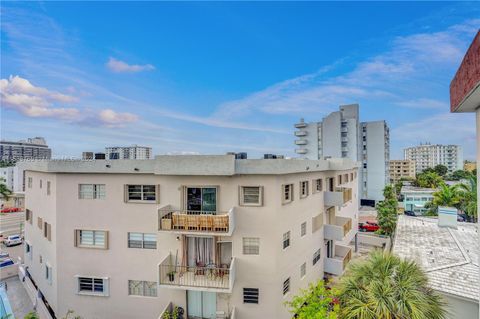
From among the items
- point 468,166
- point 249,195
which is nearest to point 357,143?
point 249,195

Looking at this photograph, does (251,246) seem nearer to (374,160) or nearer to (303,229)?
(303,229)

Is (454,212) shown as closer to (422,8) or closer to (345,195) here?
(345,195)

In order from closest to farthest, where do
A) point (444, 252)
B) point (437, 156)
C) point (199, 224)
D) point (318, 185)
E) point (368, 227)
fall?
point (199, 224), point (444, 252), point (318, 185), point (368, 227), point (437, 156)

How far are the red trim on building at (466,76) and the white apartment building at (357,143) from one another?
59.1 m

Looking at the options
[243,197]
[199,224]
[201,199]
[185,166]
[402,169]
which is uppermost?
[185,166]

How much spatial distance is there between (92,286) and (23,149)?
121841mm

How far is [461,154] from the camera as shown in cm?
14562

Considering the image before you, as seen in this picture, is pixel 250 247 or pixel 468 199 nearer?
pixel 250 247

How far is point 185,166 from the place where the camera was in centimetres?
1298

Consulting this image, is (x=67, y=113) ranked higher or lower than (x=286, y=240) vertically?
higher

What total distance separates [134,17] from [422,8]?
21.5 m

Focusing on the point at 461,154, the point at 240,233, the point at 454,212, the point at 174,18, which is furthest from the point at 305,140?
the point at 461,154

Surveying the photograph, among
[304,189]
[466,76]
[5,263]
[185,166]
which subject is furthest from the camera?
[5,263]

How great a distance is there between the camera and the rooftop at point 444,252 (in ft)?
38.7
